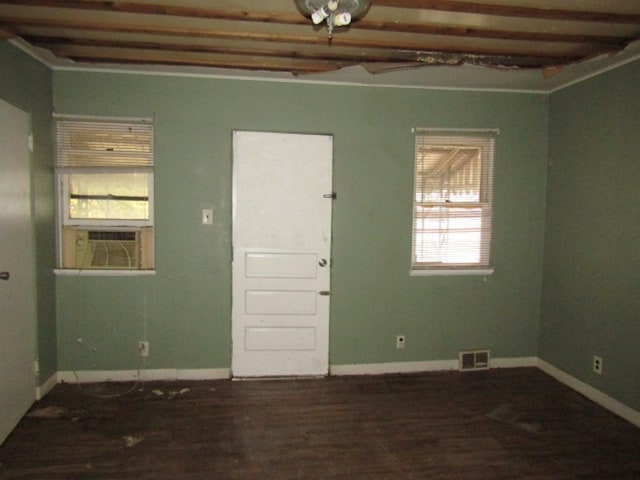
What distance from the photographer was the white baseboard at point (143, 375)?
3.02 metres

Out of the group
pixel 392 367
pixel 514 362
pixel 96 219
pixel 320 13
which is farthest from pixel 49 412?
pixel 514 362

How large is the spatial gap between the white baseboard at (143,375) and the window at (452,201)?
2.01m

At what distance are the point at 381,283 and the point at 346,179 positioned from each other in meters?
0.98

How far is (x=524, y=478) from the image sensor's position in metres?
2.04

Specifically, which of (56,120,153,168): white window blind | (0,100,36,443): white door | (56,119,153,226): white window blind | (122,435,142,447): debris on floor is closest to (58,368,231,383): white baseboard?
(0,100,36,443): white door

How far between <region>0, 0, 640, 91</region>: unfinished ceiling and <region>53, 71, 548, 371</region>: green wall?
289 millimetres

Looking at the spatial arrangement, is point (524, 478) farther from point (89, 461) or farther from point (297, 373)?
point (89, 461)

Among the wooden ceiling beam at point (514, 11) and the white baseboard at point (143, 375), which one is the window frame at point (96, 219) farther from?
the wooden ceiling beam at point (514, 11)

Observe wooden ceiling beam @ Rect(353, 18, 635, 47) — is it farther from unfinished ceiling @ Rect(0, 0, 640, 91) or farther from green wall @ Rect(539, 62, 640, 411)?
green wall @ Rect(539, 62, 640, 411)

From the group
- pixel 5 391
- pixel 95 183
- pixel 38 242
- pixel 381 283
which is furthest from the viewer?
pixel 381 283

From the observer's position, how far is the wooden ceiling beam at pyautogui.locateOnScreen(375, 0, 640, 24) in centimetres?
192

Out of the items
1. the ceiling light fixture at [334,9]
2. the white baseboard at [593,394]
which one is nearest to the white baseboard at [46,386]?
the ceiling light fixture at [334,9]

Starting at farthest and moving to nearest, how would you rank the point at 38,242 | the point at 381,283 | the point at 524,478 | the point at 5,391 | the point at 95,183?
the point at 381,283, the point at 95,183, the point at 38,242, the point at 5,391, the point at 524,478

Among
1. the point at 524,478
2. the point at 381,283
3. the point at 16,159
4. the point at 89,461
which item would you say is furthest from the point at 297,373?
the point at 16,159
